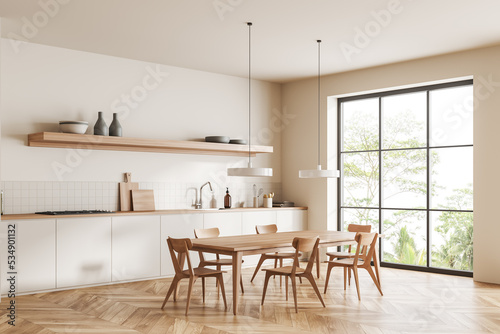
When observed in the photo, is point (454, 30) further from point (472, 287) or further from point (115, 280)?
point (115, 280)

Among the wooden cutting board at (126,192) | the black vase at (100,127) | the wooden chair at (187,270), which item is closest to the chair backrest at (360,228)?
the wooden chair at (187,270)

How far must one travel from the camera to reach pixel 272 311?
16.9 ft

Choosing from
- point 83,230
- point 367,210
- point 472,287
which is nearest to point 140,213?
point 83,230

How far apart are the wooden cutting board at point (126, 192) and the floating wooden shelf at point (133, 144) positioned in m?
0.41

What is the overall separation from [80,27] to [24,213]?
2195 mm

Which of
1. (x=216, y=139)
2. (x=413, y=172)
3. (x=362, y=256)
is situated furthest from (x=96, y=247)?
(x=413, y=172)

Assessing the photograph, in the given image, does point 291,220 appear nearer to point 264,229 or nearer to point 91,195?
point 264,229

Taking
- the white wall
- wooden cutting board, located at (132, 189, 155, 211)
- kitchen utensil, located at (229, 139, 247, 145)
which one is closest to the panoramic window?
the white wall

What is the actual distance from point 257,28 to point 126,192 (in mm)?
2744

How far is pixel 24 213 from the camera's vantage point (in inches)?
247

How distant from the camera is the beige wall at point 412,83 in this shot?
21.6 feet

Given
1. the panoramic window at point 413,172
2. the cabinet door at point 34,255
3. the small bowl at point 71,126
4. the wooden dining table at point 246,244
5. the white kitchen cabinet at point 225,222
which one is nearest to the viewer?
the wooden dining table at point 246,244

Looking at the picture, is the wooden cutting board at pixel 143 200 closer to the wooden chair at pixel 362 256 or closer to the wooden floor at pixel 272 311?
the wooden floor at pixel 272 311

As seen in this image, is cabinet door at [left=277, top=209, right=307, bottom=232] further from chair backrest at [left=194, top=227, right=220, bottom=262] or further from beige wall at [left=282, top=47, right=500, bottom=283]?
chair backrest at [left=194, top=227, right=220, bottom=262]
